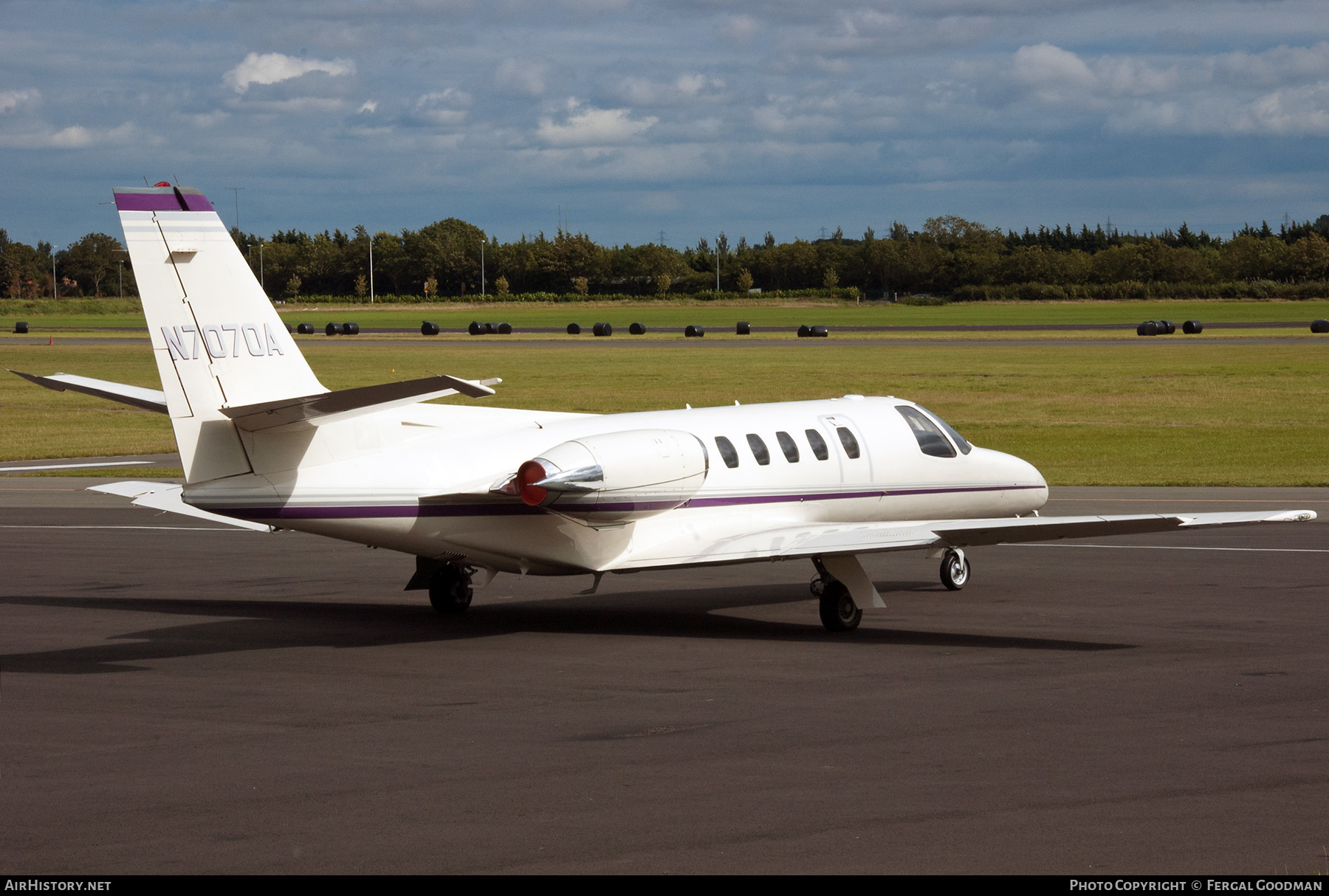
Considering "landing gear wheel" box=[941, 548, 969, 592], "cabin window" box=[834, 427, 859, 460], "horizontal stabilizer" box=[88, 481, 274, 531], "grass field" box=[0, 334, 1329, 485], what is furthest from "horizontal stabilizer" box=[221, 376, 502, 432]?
"grass field" box=[0, 334, 1329, 485]

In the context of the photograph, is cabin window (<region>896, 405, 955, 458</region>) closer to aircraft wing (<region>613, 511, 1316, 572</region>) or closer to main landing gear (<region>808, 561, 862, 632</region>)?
aircraft wing (<region>613, 511, 1316, 572</region>)

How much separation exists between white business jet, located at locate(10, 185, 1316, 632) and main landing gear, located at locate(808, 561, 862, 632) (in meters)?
0.02

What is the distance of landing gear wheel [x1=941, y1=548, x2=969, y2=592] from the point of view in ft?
71.8

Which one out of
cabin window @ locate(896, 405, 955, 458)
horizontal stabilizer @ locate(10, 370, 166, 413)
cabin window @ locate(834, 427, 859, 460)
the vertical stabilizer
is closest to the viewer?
the vertical stabilizer

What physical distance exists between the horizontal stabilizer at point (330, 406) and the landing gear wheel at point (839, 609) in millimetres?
5077

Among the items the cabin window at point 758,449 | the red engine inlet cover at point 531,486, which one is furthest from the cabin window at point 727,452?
the red engine inlet cover at point 531,486

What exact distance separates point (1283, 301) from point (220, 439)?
178m

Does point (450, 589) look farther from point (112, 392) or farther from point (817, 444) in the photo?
point (817, 444)

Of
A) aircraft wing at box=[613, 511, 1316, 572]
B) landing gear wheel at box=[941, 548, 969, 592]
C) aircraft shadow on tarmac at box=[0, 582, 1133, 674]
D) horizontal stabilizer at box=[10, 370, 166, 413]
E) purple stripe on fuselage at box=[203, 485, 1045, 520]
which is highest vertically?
horizontal stabilizer at box=[10, 370, 166, 413]

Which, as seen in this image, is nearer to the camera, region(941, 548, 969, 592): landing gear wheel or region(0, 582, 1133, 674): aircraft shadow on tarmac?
region(0, 582, 1133, 674): aircraft shadow on tarmac

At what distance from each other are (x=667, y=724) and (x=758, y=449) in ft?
22.4

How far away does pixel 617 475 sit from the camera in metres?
17.7

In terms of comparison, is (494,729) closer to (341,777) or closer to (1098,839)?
(341,777)

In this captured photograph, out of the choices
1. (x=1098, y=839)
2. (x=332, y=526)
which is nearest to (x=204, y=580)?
(x=332, y=526)
